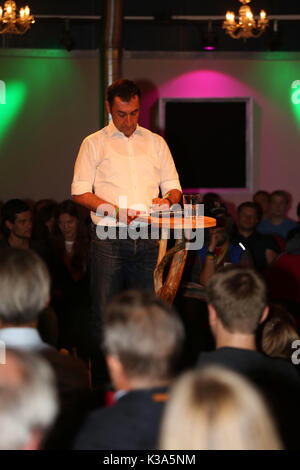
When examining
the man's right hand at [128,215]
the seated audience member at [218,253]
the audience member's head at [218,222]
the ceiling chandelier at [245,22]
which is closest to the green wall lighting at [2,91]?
the ceiling chandelier at [245,22]

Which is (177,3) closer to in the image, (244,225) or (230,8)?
(230,8)

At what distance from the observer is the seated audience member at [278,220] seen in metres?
6.52

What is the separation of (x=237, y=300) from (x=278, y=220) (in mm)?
4802

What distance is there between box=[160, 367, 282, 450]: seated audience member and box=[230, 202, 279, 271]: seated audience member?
3.77 meters

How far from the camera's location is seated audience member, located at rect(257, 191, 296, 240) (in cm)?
652

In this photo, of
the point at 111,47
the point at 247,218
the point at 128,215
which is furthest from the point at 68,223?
the point at 111,47

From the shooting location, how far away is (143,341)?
139 centimetres

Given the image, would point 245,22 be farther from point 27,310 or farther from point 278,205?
point 27,310

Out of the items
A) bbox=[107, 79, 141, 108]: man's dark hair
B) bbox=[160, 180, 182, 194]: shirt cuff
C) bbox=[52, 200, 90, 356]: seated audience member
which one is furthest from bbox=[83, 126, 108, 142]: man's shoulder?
bbox=[52, 200, 90, 356]: seated audience member

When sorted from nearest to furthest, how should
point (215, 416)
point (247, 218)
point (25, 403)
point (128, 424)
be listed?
point (215, 416) < point (25, 403) < point (128, 424) < point (247, 218)

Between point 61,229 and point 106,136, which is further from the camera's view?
point 61,229

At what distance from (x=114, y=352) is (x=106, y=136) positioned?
77.1 inches

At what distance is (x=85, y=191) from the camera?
3.12 m
